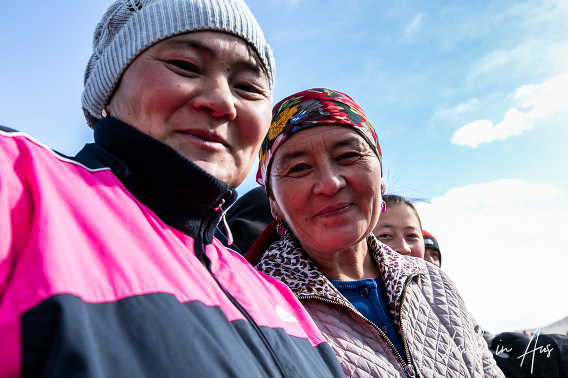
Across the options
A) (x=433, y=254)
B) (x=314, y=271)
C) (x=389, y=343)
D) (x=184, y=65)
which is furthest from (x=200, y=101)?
(x=433, y=254)

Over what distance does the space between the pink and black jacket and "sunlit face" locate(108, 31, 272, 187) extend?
0.10 meters

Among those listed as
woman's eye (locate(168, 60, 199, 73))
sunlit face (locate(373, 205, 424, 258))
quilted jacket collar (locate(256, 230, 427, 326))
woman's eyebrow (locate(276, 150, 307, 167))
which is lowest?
quilted jacket collar (locate(256, 230, 427, 326))

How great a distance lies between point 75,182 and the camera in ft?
3.05

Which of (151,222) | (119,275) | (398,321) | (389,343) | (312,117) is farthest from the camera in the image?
(312,117)

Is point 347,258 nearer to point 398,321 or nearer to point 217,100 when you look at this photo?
point 398,321

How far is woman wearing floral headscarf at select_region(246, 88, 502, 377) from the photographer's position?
1959mm

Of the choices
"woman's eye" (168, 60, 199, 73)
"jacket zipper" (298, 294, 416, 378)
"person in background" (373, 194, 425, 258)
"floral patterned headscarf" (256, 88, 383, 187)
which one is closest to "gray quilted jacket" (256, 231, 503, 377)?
"jacket zipper" (298, 294, 416, 378)

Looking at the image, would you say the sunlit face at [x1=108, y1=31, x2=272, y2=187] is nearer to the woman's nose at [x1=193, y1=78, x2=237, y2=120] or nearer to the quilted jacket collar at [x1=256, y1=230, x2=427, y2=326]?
the woman's nose at [x1=193, y1=78, x2=237, y2=120]

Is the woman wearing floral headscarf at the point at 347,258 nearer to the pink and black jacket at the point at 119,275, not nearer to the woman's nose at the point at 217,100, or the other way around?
the pink and black jacket at the point at 119,275

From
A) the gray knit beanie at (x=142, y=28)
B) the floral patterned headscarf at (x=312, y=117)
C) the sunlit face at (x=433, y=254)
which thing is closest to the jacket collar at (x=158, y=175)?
the gray knit beanie at (x=142, y=28)

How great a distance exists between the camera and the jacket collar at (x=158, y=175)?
116 cm

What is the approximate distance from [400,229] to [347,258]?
6.40ft

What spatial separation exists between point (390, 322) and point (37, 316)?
67.5 inches

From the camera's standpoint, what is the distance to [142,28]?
4.67 feet
